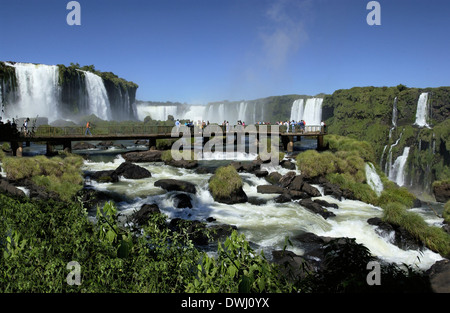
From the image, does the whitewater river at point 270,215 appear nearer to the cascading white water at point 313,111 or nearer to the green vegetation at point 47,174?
the green vegetation at point 47,174

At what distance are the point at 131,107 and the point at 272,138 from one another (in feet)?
216

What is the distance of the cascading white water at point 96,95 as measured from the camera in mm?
66000

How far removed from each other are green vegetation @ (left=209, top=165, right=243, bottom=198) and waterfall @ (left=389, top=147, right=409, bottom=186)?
3342cm

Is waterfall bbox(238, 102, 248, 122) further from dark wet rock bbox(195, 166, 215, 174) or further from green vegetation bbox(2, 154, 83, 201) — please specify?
green vegetation bbox(2, 154, 83, 201)

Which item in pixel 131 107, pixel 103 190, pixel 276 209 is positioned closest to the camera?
pixel 276 209

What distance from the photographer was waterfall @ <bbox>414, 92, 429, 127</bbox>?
168ft

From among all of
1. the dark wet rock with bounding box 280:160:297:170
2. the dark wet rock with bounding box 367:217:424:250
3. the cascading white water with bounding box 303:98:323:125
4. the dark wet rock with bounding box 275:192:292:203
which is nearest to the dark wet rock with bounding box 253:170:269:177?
the dark wet rock with bounding box 280:160:297:170

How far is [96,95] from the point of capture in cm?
6819

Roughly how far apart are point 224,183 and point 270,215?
3.86 m

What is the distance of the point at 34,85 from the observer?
54.1 metres

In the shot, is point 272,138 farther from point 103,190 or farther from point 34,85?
point 34,85

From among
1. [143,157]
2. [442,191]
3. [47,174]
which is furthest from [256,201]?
[442,191]

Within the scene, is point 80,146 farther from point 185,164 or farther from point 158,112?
point 158,112
